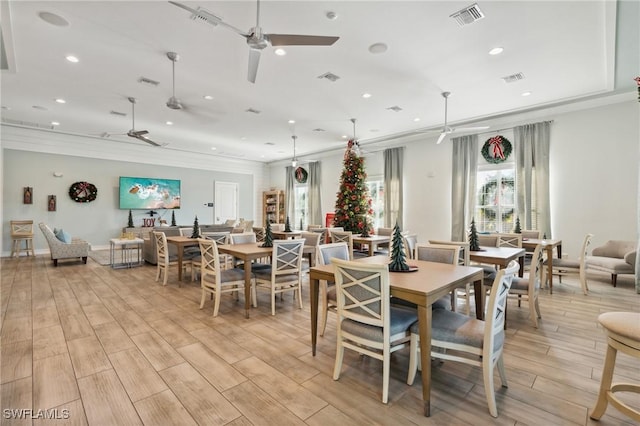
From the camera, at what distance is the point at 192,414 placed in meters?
A: 1.89

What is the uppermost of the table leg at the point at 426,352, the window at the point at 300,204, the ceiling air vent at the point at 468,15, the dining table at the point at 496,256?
the ceiling air vent at the point at 468,15

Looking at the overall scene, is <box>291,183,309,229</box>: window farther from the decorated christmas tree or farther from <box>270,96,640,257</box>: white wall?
<box>270,96,640,257</box>: white wall

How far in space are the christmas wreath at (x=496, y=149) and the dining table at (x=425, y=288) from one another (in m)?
5.40

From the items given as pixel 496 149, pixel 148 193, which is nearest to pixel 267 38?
pixel 496 149

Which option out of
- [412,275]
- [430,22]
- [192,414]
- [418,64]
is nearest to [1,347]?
[192,414]

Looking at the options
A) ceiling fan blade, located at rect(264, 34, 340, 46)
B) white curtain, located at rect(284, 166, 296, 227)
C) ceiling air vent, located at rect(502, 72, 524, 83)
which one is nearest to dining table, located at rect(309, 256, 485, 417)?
ceiling fan blade, located at rect(264, 34, 340, 46)

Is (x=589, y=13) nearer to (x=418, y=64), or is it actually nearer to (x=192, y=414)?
(x=418, y=64)

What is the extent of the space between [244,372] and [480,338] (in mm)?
1772

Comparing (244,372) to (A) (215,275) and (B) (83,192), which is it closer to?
(A) (215,275)

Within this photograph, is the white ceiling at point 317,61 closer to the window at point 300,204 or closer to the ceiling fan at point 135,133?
the ceiling fan at point 135,133

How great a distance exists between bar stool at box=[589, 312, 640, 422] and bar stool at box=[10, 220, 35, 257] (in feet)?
35.7

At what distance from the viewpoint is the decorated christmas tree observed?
7812mm

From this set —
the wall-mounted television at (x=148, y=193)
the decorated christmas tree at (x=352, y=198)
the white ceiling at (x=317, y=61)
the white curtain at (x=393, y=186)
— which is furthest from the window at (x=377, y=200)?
the wall-mounted television at (x=148, y=193)

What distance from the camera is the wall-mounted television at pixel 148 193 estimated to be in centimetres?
948
